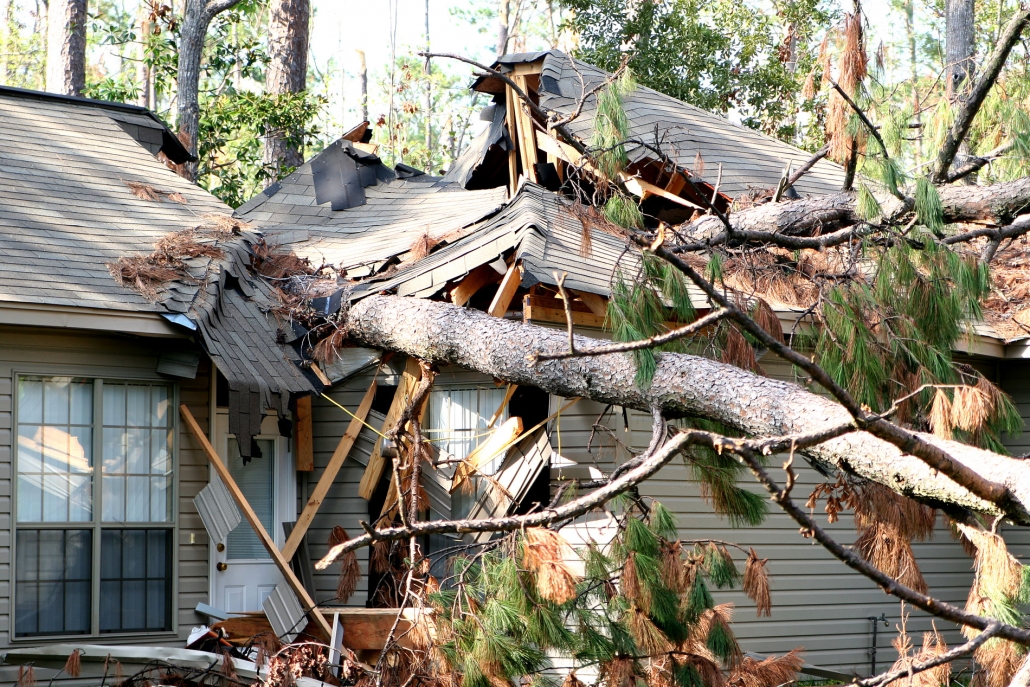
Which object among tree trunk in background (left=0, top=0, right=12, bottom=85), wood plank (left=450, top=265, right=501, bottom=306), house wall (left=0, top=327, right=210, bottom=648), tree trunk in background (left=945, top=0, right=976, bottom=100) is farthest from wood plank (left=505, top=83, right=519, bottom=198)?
tree trunk in background (left=0, top=0, right=12, bottom=85)

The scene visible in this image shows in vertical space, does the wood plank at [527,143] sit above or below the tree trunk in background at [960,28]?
below

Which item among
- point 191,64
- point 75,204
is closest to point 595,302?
point 75,204

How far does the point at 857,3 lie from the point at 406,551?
227 inches

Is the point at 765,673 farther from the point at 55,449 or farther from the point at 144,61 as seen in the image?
the point at 144,61

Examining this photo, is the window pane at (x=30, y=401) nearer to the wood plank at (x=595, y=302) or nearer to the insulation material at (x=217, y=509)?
the insulation material at (x=217, y=509)

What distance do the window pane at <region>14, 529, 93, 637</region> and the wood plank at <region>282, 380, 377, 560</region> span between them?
158 cm

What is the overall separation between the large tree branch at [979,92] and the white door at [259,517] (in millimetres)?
5792

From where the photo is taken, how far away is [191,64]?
1734cm

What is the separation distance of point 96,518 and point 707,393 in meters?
5.01

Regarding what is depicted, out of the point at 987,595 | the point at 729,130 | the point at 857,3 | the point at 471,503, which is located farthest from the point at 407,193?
the point at 987,595

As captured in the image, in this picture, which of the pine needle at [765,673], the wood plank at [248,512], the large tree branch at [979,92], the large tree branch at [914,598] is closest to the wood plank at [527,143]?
the wood plank at [248,512]

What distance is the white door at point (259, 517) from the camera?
909 cm

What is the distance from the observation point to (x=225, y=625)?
855cm

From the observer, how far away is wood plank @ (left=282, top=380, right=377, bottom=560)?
911 centimetres
